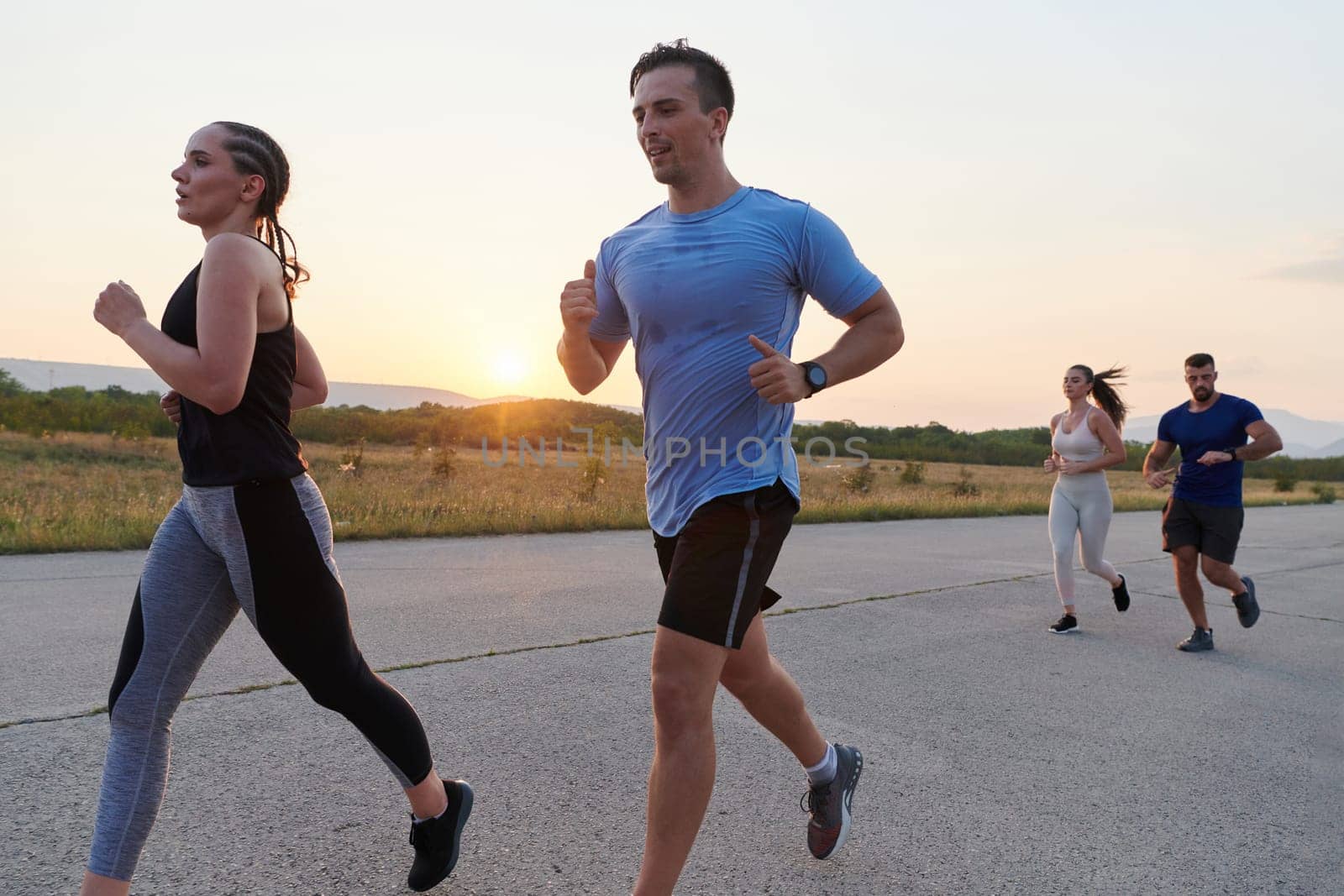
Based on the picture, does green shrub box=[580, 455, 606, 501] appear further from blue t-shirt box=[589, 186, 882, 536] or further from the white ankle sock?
blue t-shirt box=[589, 186, 882, 536]

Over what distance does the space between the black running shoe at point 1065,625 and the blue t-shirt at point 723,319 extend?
5103mm

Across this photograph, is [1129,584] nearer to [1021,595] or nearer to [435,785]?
[1021,595]

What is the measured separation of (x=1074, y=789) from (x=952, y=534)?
11536mm

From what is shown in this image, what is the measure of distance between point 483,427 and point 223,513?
6986 centimetres

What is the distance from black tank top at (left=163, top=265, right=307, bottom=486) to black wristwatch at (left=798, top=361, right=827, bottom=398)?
4.11 feet

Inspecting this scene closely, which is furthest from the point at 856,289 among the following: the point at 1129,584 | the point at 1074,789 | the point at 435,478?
the point at 435,478

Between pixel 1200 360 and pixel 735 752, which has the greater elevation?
pixel 1200 360

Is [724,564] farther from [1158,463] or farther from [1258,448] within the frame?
[1158,463]

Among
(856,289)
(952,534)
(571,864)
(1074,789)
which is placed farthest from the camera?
(952,534)

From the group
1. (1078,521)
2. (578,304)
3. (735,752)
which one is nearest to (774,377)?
(578,304)

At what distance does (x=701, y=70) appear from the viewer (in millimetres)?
2793

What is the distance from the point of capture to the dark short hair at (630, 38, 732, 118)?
2.79m

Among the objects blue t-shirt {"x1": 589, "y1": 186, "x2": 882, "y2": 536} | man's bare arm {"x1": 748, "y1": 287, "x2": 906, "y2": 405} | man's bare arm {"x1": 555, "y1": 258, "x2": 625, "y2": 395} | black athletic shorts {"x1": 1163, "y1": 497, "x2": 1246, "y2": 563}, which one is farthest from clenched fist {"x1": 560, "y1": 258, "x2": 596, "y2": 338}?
black athletic shorts {"x1": 1163, "y1": 497, "x2": 1246, "y2": 563}

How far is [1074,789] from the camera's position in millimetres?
3889
